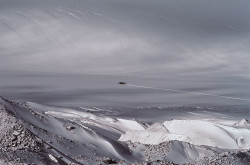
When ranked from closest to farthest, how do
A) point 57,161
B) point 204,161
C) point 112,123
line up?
point 57,161 < point 204,161 < point 112,123

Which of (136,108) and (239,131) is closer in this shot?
(239,131)

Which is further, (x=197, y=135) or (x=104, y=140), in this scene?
(x=197, y=135)

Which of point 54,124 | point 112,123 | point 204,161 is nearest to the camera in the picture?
point 204,161

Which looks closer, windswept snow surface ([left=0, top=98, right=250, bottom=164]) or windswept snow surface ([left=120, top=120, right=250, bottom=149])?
windswept snow surface ([left=0, top=98, right=250, bottom=164])

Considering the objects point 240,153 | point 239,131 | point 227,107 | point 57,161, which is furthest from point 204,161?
point 227,107

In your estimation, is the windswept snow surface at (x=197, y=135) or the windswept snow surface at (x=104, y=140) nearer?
the windswept snow surface at (x=104, y=140)

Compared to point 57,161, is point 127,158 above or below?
below

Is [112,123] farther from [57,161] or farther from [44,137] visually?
[57,161]

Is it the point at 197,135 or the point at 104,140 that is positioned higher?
the point at 104,140
